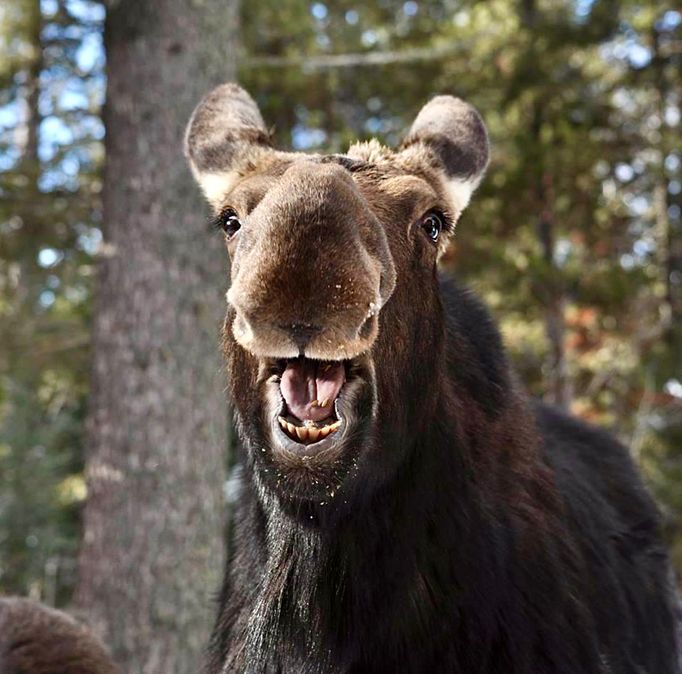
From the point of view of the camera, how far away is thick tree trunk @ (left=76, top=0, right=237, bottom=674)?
7.91 metres

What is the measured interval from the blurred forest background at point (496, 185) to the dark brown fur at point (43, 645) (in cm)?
561

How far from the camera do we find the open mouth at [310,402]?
2.92 m

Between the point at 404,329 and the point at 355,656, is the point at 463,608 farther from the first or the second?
the point at 404,329

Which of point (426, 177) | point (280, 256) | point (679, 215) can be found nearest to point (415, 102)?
point (679, 215)

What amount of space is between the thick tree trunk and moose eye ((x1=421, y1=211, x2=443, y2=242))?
14.9 ft

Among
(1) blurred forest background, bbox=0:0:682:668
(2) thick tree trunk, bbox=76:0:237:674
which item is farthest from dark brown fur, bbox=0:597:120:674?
(1) blurred forest background, bbox=0:0:682:668

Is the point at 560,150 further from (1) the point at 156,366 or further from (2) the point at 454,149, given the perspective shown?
(2) the point at 454,149

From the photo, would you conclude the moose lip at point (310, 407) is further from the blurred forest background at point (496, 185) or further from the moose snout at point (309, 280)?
the blurred forest background at point (496, 185)

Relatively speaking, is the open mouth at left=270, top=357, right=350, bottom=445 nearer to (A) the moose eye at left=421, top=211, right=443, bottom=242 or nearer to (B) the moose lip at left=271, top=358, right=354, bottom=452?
(B) the moose lip at left=271, top=358, right=354, bottom=452

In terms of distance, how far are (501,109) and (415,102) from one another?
2121 millimetres

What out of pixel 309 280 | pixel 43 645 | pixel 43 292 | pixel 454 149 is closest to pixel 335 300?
pixel 309 280

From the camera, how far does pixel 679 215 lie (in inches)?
782

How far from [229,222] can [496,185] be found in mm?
12857

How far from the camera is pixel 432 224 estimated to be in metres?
3.60
